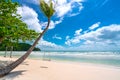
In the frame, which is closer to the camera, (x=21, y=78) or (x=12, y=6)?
(x=21, y=78)

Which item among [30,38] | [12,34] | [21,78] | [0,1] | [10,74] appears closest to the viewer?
[21,78]

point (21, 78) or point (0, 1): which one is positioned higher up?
point (0, 1)

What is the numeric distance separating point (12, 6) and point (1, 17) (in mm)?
1039

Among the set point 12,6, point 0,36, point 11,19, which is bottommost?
point 0,36

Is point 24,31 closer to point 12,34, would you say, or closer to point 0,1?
point 12,34

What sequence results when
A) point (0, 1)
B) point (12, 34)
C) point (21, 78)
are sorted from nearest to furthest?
point (21, 78) < point (12, 34) < point (0, 1)

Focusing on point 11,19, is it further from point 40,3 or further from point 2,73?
point 2,73

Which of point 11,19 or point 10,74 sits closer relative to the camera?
point 10,74

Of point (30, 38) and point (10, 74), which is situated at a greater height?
point (30, 38)

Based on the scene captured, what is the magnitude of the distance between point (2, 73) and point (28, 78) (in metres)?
1.33

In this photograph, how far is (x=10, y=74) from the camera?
9914 millimetres

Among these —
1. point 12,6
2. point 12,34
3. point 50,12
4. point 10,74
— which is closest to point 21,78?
point 10,74

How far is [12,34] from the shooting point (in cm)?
1092

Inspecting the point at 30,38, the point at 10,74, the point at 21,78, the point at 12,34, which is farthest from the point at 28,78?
the point at 30,38
